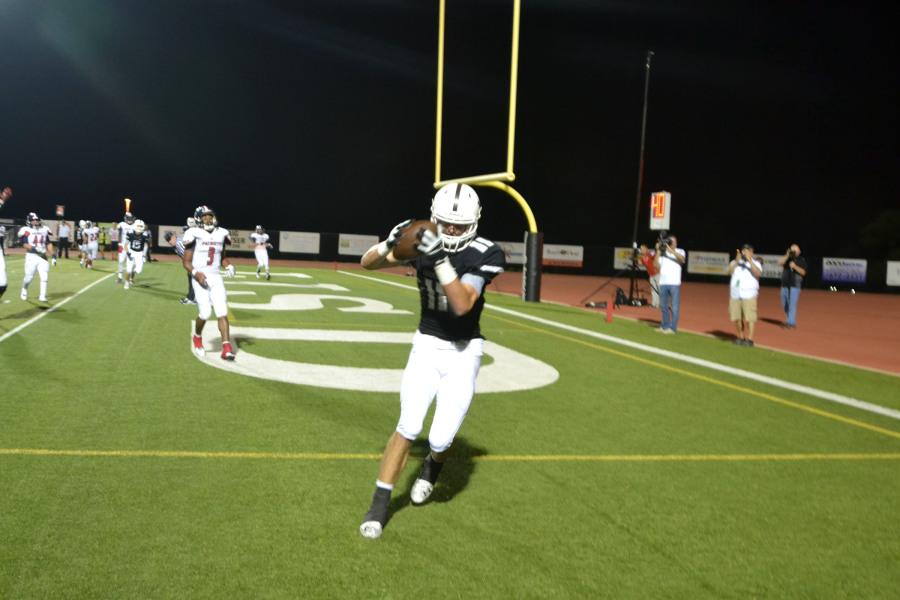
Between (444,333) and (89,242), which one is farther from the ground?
(444,333)

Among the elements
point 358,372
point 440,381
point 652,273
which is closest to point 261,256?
point 652,273

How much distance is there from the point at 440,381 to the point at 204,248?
20.3ft

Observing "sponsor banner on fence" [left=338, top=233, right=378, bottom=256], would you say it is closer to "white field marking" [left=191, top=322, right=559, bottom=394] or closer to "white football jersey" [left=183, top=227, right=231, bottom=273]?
"white field marking" [left=191, top=322, right=559, bottom=394]

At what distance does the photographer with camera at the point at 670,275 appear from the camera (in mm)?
14055

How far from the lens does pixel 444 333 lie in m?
4.27

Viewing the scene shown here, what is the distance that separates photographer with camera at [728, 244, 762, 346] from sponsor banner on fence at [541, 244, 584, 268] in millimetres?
29222

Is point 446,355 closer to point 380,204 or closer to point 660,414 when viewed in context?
point 660,414

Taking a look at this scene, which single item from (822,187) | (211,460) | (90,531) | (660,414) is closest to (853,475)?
(660,414)

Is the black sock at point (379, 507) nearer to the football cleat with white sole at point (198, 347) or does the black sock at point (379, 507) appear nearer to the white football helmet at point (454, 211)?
the white football helmet at point (454, 211)

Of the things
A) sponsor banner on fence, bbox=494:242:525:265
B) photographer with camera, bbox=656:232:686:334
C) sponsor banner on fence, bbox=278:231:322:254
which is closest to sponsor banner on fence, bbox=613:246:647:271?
sponsor banner on fence, bbox=494:242:525:265

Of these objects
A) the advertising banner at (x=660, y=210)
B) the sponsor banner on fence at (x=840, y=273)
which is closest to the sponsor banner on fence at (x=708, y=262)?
the sponsor banner on fence at (x=840, y=273)

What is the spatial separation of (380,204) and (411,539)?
50003 mm

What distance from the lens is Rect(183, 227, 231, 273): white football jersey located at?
380 inches

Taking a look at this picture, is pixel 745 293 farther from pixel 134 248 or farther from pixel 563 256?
pixel 563 256
